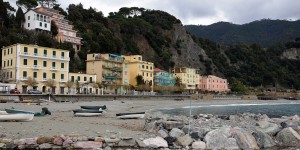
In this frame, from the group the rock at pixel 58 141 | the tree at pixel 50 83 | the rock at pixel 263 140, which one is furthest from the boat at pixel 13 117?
the tree at pixel 50 83

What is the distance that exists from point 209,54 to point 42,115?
143 metres

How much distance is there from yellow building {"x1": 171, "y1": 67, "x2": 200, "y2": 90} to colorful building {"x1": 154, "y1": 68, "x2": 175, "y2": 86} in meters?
8.22

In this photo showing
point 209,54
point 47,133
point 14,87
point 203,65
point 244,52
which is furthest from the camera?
point 244,52

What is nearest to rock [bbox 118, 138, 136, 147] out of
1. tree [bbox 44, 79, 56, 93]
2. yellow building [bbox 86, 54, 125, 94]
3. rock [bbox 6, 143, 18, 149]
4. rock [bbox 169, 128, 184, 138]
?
rock [bbox 169, 128, 184, 138]

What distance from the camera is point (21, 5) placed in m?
87.1

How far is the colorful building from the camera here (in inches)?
3757

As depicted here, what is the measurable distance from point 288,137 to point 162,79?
Result: 259 ft

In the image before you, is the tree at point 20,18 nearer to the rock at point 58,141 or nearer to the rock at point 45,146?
the rock at point 58,141

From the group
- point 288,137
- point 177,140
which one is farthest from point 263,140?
point 177,140

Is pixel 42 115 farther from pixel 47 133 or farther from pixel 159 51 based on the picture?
pixel 159 51

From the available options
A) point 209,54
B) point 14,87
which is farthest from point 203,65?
point 14,87

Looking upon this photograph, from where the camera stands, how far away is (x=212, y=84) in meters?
126

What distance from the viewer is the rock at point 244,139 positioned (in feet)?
53.0

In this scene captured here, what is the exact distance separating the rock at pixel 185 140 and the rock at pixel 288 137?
5752 mm
